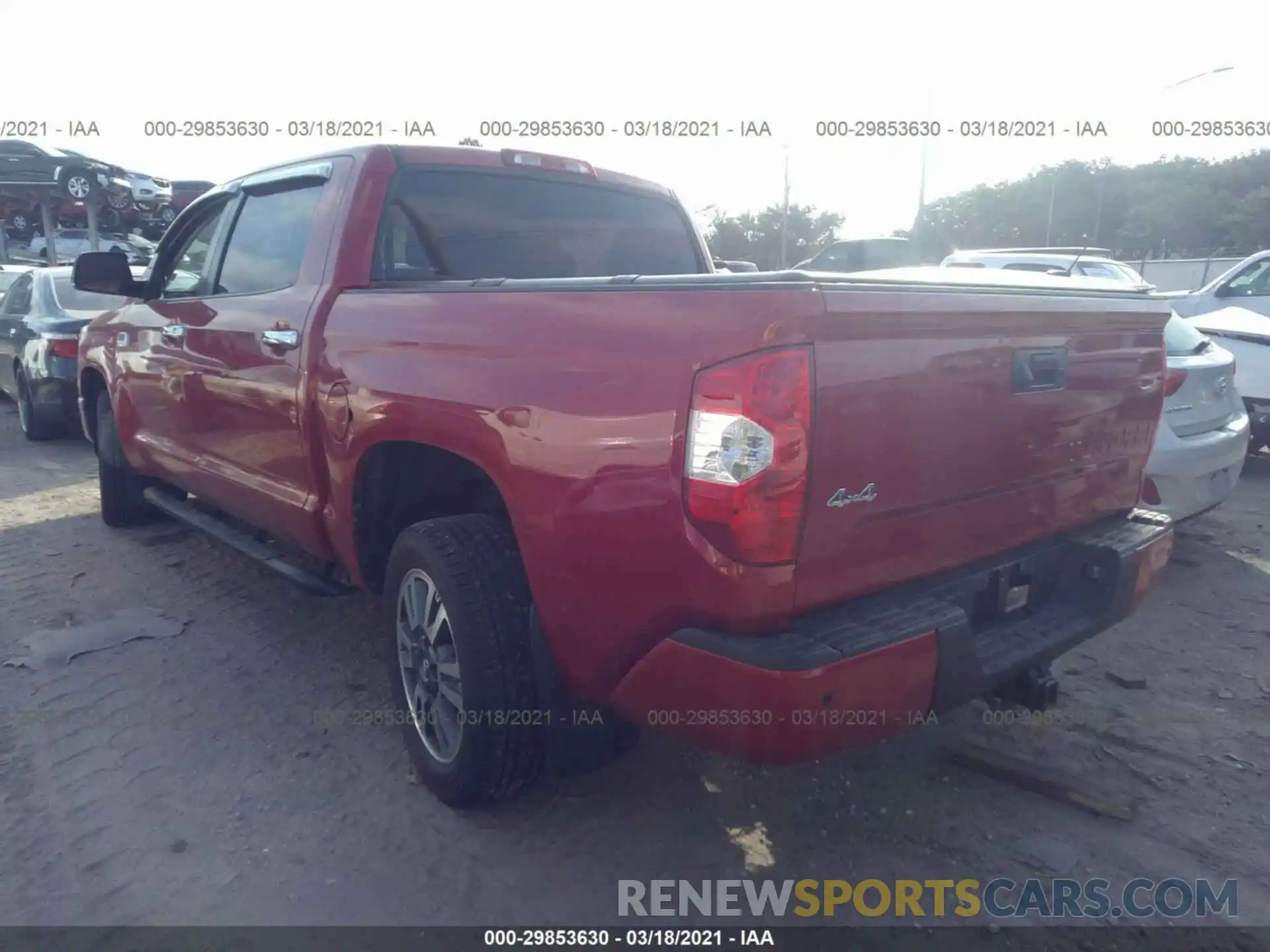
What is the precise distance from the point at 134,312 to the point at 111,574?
1.34 m

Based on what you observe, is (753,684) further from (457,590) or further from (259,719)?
(259,719)

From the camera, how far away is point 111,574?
493 cm

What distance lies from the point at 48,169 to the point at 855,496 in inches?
707

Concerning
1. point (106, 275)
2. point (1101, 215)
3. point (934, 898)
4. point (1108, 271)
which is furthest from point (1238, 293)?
point (1101, 215)

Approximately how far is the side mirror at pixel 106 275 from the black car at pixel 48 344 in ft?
10.5

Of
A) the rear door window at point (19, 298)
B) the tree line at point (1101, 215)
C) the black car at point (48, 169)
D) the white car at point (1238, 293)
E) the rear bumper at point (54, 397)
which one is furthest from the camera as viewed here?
the tree line at point (1101, 215)

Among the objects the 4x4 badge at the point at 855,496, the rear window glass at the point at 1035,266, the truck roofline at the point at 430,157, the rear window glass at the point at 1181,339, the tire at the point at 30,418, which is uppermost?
the truck roofline at the point at 430,157

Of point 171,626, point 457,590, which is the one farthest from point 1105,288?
point 171,626

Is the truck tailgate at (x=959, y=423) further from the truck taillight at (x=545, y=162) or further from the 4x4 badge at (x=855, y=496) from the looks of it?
the truck taillight at (x=545, y=162)

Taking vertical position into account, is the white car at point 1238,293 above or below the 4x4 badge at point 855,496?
above

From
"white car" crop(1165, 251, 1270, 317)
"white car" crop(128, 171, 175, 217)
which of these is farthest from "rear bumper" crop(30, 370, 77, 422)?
"white car" crop(128, 171, 175, 217)

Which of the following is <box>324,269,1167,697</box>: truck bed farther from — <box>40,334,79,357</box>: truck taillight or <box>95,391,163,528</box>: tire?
<box>40,334,79,357</box>: truck taillight

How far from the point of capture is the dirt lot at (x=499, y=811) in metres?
2.55

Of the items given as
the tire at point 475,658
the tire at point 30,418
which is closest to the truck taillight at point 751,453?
the tire at point 475,658
